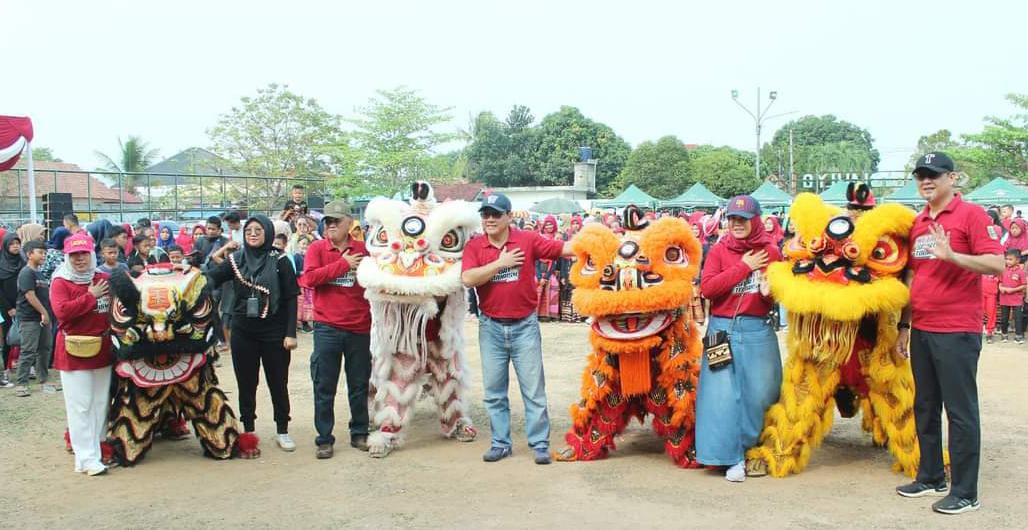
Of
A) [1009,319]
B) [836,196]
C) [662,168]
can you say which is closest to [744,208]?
[1009,319]

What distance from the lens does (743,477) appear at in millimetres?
5352

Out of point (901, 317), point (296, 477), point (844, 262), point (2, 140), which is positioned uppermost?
point (2, 140)

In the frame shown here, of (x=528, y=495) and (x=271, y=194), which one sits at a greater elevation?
(x=271, y=194)

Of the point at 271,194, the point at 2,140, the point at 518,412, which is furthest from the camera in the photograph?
the point at 271,194

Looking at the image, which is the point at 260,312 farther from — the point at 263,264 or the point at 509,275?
the point at 509,275

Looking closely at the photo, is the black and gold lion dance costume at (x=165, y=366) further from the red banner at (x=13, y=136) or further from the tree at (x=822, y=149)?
the tree at (x=822, y=149)

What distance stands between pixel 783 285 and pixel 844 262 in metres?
0.38

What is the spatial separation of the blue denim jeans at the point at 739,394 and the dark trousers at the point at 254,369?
3.09 meters

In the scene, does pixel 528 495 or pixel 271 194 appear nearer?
pixel 528 495

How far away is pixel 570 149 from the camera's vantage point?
52469mm

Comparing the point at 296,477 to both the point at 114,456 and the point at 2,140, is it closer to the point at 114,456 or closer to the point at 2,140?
the point at 114,456

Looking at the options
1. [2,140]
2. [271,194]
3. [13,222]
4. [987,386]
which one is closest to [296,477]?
[987,386]

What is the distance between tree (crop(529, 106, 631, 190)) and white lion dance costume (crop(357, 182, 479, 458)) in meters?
45.7

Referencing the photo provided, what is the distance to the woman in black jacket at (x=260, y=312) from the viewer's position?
6.18m
